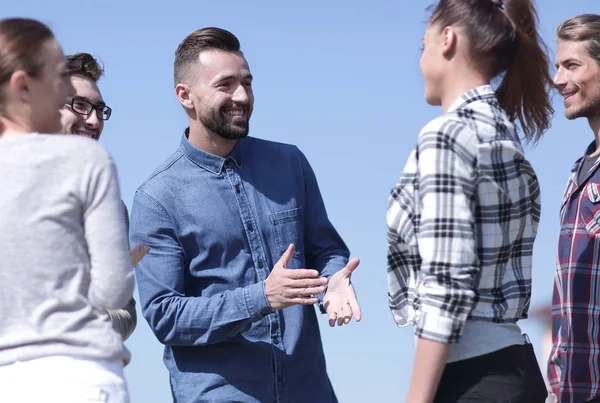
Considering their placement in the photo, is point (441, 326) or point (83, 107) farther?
point (83, 107)

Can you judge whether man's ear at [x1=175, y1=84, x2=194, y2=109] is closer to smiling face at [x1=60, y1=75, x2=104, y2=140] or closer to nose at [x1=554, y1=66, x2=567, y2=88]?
smiling face at [x1=60, y1=75, x2=104, y2=140]

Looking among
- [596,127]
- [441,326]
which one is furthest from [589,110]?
[441,326]

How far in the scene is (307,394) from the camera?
4.98 meters

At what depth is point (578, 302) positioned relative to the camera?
15.3ft

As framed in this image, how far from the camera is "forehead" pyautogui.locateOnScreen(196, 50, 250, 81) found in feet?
17.9

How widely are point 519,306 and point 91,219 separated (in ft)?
4.88

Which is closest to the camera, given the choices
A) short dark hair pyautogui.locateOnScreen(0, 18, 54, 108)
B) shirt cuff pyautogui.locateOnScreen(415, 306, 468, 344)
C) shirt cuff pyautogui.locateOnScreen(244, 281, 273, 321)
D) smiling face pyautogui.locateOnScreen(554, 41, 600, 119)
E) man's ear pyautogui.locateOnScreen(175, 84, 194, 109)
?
shirt cuff pyautogui.locateOnScreen(415, 306, 468, 344)

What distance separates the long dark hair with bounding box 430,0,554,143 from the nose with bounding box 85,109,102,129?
2.67 metres

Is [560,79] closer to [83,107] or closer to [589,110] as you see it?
[589,110]

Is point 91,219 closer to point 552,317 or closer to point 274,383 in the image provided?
point 274,383

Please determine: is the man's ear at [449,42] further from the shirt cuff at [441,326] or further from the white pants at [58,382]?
the white pants at [58,382]

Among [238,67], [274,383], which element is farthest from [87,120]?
[274,383]

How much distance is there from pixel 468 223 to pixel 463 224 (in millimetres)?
19

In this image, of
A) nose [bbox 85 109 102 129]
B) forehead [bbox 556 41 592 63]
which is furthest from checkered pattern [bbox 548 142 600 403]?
nose [bbox 85 109 102 129]
